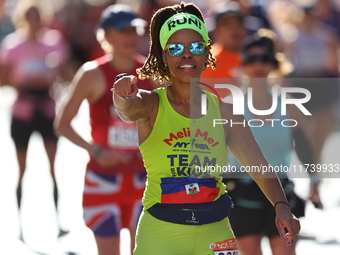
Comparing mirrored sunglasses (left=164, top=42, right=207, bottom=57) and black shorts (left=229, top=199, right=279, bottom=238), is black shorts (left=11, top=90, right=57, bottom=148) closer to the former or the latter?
black shorts (left=229, top=199, right=279, bottom=238)

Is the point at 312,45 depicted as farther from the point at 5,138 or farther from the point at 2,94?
the point at 2,94

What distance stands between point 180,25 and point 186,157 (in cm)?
69

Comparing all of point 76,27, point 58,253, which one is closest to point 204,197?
point 58,253

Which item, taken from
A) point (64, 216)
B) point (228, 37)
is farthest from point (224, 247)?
point (64, 216)

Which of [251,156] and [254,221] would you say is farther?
[254,221]

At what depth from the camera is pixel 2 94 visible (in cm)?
2042

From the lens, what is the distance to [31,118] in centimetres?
843

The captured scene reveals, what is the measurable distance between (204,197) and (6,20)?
17210 millimetres

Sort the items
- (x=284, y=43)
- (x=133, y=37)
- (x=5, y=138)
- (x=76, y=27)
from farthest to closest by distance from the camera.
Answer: (x=76, y=27) → (x=5, y=138) → (x=284, y=43) → (x=133, y=37)

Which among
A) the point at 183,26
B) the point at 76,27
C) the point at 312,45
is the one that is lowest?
the point at 183,26

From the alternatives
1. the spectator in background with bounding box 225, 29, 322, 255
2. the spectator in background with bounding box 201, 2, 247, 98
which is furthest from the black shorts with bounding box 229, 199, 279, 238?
the spectator in background with bounding box 201, 2, 247, 98

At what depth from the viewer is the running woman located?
394cm

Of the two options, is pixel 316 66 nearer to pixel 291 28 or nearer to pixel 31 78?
pixel 291 28

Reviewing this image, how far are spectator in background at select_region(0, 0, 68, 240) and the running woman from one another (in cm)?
434
